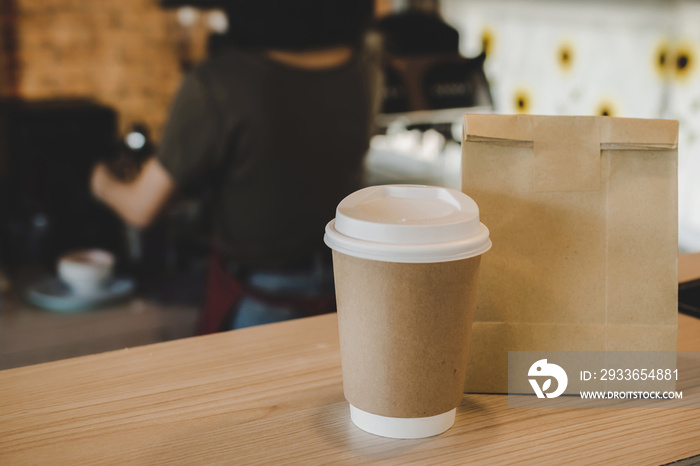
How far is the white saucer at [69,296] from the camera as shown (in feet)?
6.01

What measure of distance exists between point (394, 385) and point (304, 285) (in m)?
1.07

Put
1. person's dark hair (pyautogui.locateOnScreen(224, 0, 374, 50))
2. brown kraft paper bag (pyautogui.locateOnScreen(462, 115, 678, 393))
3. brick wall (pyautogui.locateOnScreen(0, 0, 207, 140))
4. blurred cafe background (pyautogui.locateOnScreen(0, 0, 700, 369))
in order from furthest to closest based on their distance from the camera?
brick wall (pyautogui.locateOnScreen(0, 0, 207, 140)) → blurred cafe background (pyautogui.locateOnScreen(0, 0, 700, 369)) → person's dark hair (pyautogui.locateOnScreen(224, 0, 374, 50)) → brown kraft paper bag (pyautogui.locateOnScreen(462, 115, 678, 393))

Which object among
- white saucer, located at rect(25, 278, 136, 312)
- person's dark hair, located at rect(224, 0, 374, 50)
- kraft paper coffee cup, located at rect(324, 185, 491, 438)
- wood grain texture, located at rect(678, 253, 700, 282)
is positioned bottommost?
white saucer, located at rect(25, 278, 136, 312)

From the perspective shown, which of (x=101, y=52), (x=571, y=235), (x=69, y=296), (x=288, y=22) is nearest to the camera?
(x=571, y=235)

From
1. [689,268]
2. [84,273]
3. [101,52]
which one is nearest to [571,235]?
[689,268]

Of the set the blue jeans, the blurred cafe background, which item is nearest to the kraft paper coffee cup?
the blue jeans

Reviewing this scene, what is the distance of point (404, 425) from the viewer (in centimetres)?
63

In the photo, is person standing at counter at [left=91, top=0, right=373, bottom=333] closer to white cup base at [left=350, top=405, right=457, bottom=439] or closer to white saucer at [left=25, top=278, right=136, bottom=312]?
white saucer at [left=25, top=278, right=136, bottom=312]

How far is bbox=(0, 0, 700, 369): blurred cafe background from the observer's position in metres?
2.05

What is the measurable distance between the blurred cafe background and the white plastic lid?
1073mm

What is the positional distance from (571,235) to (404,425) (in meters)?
0.27

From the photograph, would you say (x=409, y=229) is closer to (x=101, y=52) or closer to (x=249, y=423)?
(x=249, y=423)

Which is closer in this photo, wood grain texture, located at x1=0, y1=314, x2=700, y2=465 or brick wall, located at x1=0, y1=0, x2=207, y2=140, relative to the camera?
wood grain texture, located at x1=0, y1=314, x2=700, y2=465

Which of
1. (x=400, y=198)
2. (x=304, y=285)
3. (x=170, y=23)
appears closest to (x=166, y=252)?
(x=304, y=285)
